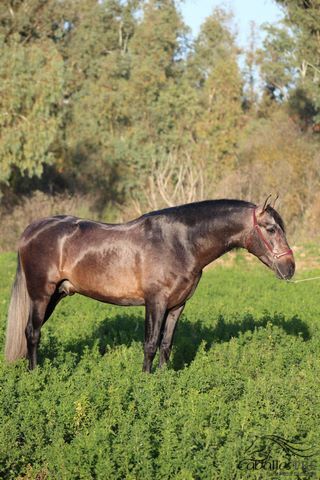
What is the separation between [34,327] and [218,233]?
7.24ft

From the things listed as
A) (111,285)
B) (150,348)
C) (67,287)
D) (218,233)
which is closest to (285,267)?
(218,233)

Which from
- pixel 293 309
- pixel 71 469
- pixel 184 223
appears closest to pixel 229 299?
pixel 293 309

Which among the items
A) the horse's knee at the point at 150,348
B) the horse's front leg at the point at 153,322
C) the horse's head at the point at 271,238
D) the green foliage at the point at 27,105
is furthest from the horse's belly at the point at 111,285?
the green foliage at the point at 27,105

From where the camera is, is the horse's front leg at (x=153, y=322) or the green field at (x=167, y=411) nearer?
the green field at (x=167, y=411)

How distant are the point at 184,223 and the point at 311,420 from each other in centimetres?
242

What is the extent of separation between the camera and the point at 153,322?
7191mm

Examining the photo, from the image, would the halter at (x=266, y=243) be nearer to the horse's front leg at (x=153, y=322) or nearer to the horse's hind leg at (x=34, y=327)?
the horse's front leg at (x=153, y=322)

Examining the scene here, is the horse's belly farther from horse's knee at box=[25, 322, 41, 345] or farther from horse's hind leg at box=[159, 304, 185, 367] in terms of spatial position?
horse's knee at box=[25, 322, 41, 345]

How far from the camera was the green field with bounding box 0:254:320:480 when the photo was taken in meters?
5.11

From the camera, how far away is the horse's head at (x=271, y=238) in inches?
280

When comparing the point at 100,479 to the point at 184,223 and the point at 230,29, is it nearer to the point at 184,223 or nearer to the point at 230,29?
the point at 184,223

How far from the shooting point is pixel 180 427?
5629 millimetres

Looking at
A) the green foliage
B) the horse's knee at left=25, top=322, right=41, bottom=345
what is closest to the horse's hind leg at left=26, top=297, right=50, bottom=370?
the horse's knee at left=25, top=322, right=41, bottom=345

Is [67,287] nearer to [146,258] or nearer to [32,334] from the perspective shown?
[32,334]
